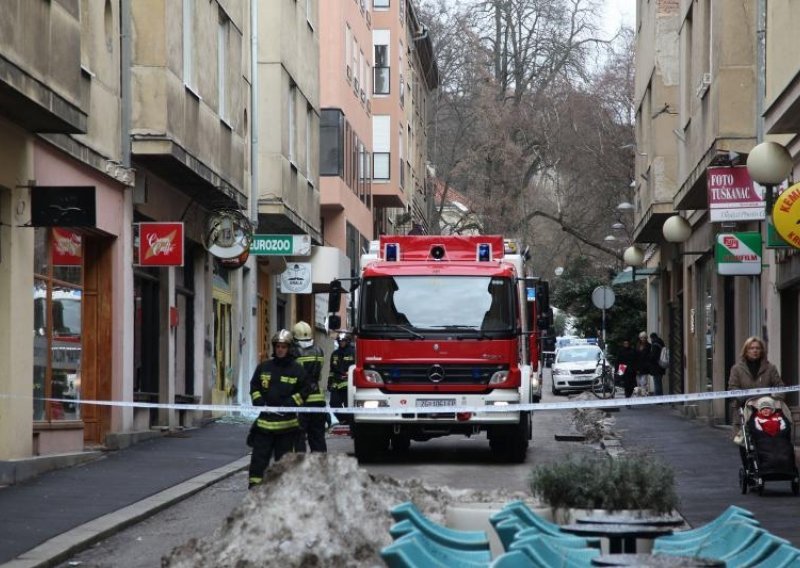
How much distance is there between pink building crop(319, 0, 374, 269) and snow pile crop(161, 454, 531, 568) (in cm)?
3537

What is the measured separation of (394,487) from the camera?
11281 millimetres

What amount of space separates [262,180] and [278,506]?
25054 millimetres

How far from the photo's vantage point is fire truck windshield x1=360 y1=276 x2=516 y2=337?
70.6 feet

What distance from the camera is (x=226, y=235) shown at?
2947 cm

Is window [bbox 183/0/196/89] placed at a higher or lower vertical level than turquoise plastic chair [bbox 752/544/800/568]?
higher

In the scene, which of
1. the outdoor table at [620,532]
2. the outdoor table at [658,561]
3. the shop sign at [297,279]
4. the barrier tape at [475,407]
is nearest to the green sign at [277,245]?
A: the shop sign at [297,279]

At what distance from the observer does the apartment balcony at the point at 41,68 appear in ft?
53.4

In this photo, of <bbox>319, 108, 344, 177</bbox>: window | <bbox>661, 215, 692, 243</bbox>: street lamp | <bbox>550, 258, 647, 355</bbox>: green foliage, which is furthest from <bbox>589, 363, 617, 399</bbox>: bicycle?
<bbox>661, 215, 692, 243</bbox>: street lamp

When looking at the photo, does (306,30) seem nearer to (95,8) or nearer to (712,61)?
(712,61)

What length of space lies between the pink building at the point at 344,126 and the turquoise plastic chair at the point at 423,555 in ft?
126

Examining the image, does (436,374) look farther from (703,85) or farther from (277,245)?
(277,245)

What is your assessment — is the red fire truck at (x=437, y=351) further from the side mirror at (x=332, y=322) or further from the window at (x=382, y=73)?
the window at (x=382, y=73)

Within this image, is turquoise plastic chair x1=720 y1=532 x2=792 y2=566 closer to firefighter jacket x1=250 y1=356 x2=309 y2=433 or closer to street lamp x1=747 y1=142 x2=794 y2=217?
firefighter jacket x1=250 y1=356 x2=309 y2=433

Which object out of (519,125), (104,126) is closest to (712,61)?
(104,126)
